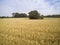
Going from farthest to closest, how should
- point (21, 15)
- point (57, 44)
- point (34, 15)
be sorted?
point (21, 15), point (34, 15), point (57, 44)

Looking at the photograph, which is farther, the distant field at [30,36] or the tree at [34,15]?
the tree at [34,15]

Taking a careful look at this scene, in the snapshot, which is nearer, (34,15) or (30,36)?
(30,36)

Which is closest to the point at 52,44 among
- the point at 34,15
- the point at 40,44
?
the point at 40,44

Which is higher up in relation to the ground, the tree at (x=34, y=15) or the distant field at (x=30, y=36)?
the tree at (x=34, y=15)

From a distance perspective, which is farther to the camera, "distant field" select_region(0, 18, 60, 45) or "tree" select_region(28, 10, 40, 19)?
"tree" select_region(28, 10, 40, 19)

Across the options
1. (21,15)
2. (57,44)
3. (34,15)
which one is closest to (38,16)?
(34,15)

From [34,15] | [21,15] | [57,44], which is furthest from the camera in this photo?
[21,15]

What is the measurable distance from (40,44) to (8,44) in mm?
1237

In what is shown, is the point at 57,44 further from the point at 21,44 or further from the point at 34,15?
the point at 34,15

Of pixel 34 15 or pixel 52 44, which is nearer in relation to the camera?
pixel 52 44

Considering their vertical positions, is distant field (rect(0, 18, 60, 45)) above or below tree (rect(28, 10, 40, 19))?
below

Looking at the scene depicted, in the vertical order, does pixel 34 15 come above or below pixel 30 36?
above

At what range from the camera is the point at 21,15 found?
203 ft

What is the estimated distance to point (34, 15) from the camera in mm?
36469
